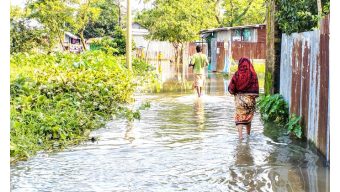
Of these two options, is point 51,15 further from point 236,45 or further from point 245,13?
point 245,13

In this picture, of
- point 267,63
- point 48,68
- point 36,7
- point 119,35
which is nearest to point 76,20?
point 36,7

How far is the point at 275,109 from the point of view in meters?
12.7

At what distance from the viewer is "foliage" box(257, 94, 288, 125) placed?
12602 millimetres

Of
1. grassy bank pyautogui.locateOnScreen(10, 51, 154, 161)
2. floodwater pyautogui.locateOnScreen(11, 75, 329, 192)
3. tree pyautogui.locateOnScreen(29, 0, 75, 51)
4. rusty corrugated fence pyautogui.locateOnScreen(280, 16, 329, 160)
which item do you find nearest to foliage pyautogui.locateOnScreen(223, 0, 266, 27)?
tree pyautogui.locateOnScreen(29, 0, 75, 51)

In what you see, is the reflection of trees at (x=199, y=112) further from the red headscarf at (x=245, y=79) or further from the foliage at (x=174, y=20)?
the foliage at (x=174, y=20)

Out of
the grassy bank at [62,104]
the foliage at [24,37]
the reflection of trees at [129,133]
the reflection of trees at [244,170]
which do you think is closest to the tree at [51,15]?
the foliage at [24,37]

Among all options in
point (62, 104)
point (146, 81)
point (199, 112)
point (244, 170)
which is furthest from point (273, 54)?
point (146, 81)

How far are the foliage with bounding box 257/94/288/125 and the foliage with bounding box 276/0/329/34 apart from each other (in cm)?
151

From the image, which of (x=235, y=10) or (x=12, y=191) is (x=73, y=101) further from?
(x=235, y=10)

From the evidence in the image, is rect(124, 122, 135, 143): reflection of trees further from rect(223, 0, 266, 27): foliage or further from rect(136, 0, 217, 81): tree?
rect(223, 0, 266, 27): foliage

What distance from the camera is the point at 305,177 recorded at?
7.50m

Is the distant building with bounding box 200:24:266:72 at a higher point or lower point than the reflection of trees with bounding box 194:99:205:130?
higher

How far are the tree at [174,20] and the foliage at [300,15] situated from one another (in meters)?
28.0

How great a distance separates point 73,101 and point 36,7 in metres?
21.6
